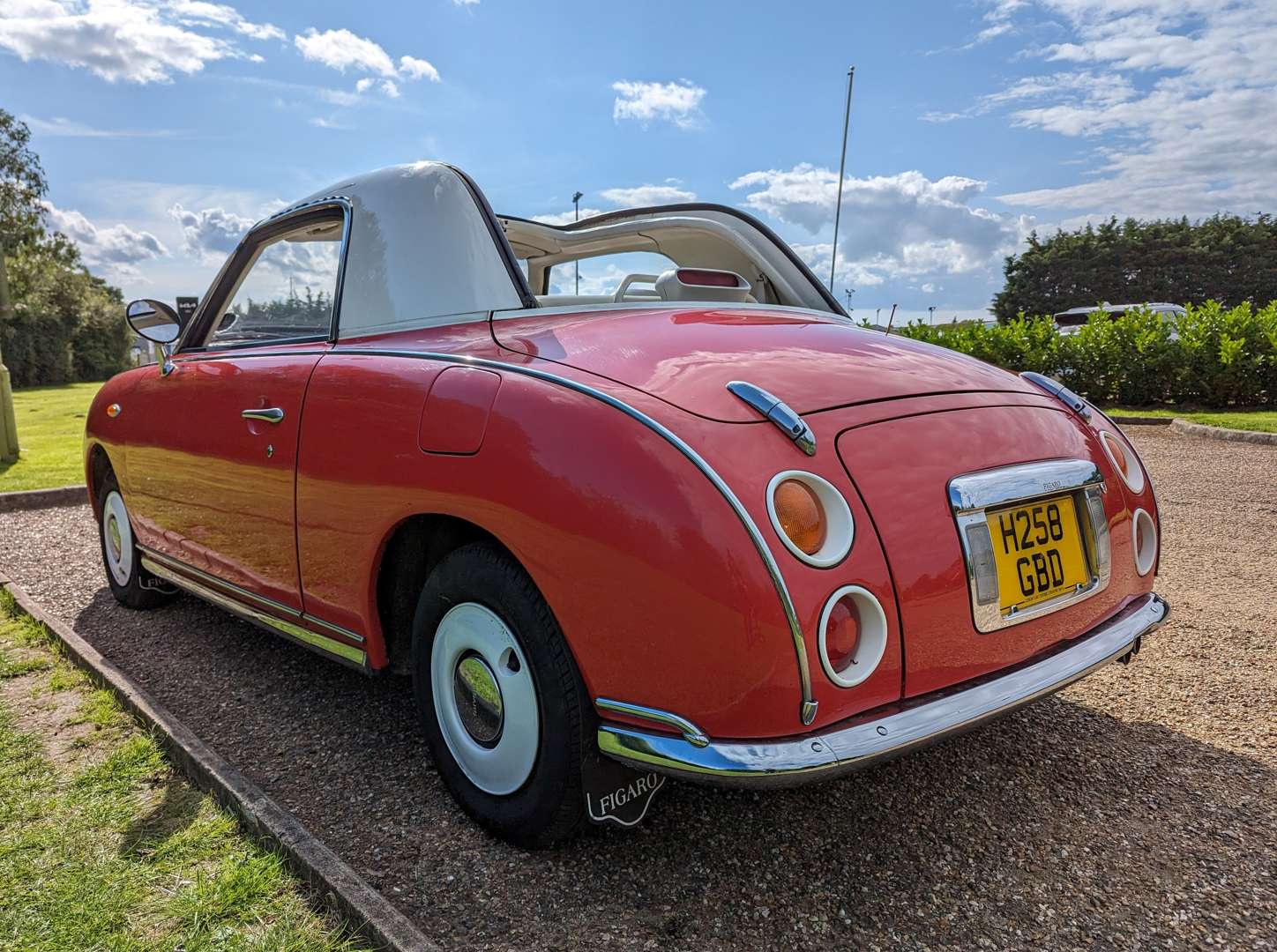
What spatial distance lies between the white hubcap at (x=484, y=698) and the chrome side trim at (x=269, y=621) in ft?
1.19

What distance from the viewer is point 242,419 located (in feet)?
9.12

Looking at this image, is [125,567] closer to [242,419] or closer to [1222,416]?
[242,419]

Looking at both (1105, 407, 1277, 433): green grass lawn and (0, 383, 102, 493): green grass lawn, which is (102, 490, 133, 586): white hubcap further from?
(1105, 407, 1277, 433): green grass lawn

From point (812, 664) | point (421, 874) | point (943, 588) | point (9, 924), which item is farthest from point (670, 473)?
point (9, 924)

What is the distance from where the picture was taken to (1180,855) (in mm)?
2037

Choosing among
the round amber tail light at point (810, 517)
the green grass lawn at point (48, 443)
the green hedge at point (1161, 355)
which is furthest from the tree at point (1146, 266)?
the round amber tail light at point (810, 517)

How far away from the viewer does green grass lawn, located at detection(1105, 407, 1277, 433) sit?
29.6 ft

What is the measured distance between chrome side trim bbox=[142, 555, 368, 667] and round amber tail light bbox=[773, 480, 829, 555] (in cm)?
131

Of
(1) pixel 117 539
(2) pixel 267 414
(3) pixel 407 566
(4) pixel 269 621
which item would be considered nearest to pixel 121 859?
(4) pixel 269 621

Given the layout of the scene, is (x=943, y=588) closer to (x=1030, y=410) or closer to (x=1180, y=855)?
(x=1030, y=410)

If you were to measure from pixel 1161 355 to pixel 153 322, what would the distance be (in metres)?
11.5

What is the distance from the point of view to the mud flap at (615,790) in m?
1.80

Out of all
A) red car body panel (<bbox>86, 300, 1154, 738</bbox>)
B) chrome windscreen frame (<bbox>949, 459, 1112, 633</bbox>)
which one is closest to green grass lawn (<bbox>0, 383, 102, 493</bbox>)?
red car body panel (<bbox>86, 300, 1154, 738</bbox>)

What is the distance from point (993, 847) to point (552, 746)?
1.10 m
